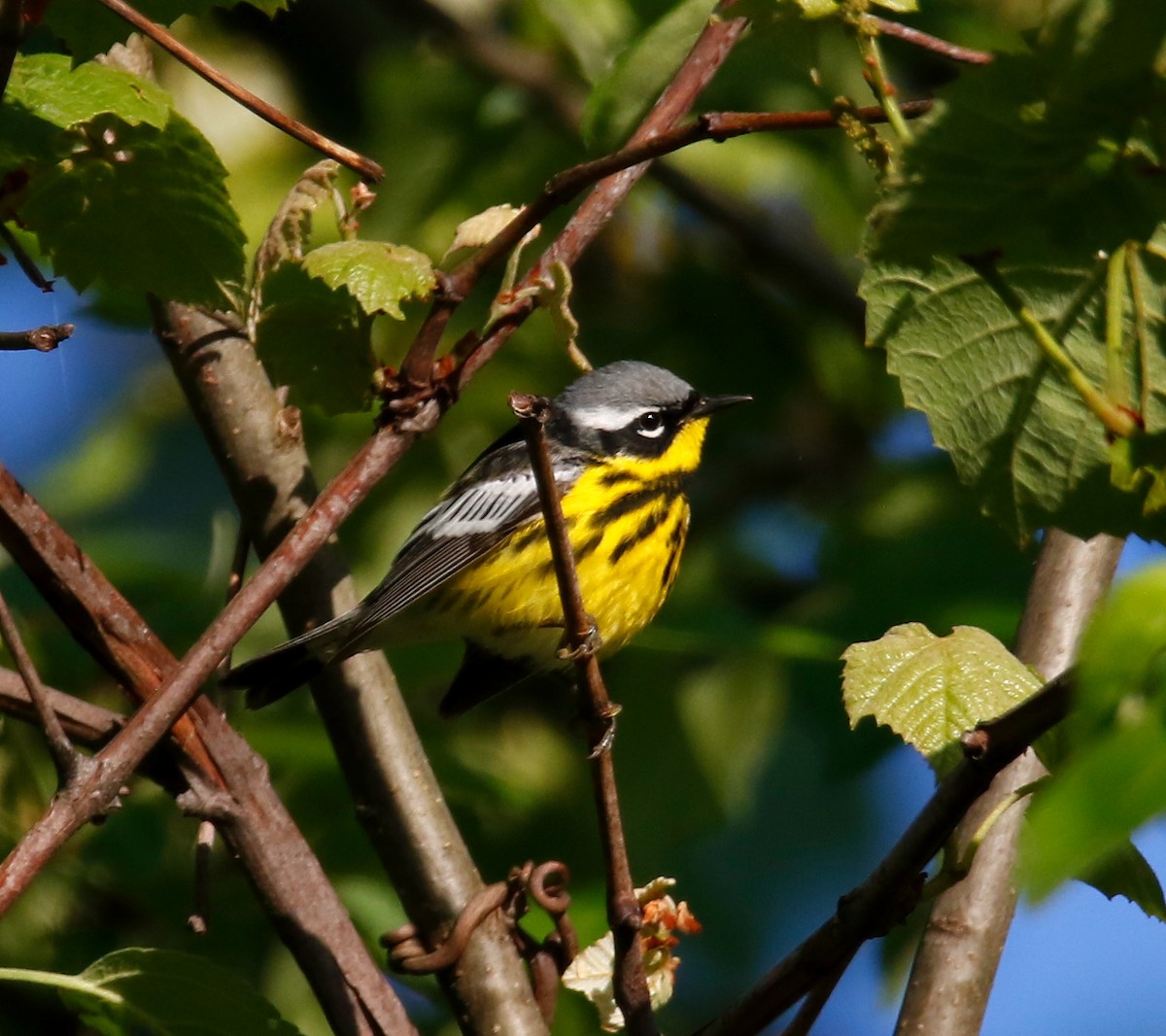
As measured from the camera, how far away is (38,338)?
5.71 ft

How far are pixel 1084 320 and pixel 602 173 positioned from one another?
0.62 m

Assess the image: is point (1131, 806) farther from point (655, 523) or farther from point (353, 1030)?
point (655, 523)

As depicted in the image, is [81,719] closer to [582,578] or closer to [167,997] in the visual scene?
[167,997]

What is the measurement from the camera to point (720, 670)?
5016 mm

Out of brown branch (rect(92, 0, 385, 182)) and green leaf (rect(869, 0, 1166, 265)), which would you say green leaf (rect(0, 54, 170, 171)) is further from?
green leaf (rect(869, 0, 1166, 265))

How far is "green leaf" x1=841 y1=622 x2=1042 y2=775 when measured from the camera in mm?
1812

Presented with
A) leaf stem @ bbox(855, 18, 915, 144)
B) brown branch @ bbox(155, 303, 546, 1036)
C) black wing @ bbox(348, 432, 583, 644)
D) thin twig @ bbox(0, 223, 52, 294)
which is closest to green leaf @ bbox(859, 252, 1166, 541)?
leaf stem @ bbox(855, 18, 915, 144)

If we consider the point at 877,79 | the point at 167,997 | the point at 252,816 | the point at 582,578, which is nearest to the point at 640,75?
the point at 877,79

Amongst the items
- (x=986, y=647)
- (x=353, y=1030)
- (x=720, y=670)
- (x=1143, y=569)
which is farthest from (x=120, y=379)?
(x=1143, y=569)

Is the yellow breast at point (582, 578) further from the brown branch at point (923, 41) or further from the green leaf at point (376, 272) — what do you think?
the brown branch at point (923, 41)

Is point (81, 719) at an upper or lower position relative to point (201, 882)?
upper

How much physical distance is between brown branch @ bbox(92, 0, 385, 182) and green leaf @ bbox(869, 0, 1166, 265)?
843mm

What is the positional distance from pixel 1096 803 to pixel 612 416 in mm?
3553

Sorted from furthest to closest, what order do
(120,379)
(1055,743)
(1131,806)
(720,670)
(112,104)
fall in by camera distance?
(120,379) → (720,670) → (112,104) → (1055,743) → (1131,806)
